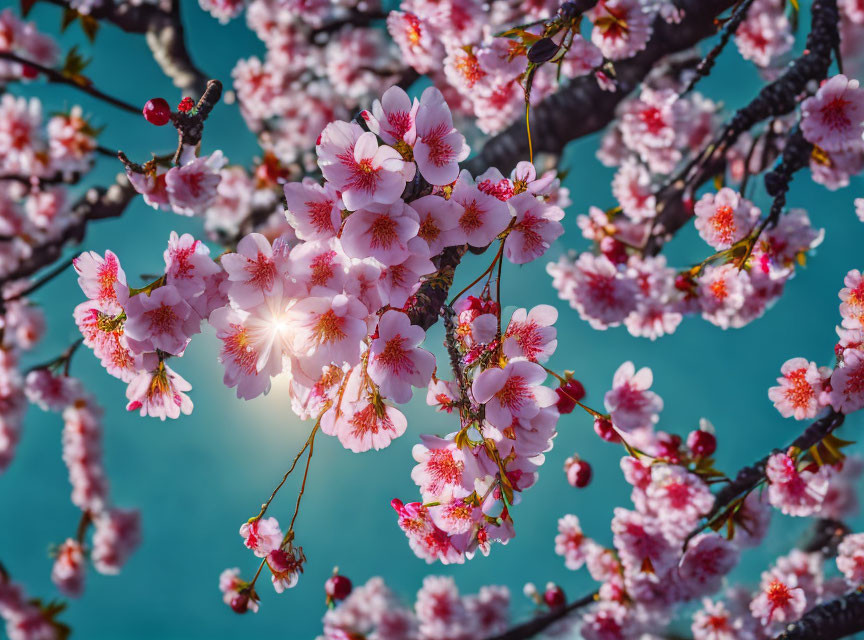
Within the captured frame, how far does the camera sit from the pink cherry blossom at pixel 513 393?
2.49 feet

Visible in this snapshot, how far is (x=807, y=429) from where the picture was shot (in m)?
1.43

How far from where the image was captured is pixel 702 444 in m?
1.67

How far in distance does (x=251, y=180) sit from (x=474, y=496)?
267 centimetres

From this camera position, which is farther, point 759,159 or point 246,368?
point 759,159

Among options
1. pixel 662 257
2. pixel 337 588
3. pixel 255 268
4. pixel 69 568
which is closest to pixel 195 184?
pixel 255 268

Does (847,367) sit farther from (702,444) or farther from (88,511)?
(88,511)

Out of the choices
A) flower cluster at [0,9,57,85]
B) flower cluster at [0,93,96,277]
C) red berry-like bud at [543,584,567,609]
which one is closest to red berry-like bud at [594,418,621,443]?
red berry-like bud at [543,584,567,609]

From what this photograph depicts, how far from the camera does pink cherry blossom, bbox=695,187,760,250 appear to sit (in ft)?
4.74

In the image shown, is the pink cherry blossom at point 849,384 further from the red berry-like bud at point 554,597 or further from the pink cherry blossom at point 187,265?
the red berry-like bud at point 554,597

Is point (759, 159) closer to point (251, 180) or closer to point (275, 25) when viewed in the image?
point (251, 180)

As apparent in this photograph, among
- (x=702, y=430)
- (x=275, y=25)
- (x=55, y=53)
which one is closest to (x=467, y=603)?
(x=702, y=430)

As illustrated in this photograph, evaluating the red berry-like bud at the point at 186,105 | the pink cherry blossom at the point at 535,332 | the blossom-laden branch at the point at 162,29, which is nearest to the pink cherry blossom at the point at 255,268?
the red berry-like bud at the point at 186,105

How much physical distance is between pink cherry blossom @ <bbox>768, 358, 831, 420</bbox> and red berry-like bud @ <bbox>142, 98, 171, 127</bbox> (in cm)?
149

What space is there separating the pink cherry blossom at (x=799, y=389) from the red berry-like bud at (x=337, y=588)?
1.33 meters
